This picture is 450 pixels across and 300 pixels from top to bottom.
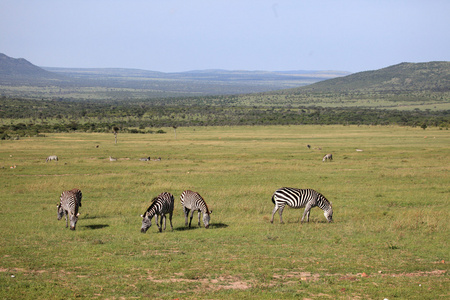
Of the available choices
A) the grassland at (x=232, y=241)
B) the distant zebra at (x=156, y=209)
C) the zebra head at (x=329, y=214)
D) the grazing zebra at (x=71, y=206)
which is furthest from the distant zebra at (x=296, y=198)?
the grazing zebra at (x=71, y=206)

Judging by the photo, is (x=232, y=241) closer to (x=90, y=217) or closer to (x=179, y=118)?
(x=90, y=217)

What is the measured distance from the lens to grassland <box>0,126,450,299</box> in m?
10.2

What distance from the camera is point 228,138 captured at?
68750 mm

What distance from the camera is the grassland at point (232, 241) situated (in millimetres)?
10188

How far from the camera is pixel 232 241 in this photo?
14.1 meters

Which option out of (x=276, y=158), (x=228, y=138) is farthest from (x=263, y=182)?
(x=228, y=138)

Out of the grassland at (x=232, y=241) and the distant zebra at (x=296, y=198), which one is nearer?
the grassland at (x=232, y=241)

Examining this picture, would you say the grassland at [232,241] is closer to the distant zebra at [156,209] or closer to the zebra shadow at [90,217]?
the zebra shadow at [90,217]

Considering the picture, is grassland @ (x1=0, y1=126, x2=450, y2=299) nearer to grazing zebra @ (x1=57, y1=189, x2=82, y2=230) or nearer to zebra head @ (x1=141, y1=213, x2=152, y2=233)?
zebra head @ (x1=141, y1=213, x2=152, y2=233)

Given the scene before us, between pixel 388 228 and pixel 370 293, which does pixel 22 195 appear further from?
pixel 370 293

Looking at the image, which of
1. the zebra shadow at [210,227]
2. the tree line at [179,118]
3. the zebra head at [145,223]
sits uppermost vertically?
the zebra head at [145,223]

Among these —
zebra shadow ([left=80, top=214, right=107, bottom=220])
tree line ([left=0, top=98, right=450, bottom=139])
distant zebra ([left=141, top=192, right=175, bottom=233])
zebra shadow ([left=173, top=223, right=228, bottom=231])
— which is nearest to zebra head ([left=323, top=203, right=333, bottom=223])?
zebra shadow ([left=173, top=223, right=228, bottom=231])

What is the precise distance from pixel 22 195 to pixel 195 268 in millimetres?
14931

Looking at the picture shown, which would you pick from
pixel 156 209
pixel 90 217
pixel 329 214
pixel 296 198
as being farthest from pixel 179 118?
pixel 156 209
